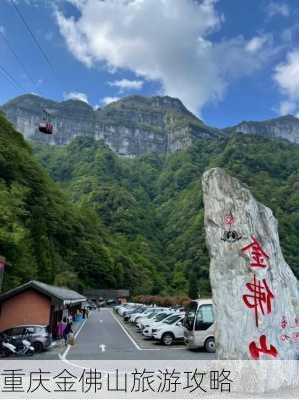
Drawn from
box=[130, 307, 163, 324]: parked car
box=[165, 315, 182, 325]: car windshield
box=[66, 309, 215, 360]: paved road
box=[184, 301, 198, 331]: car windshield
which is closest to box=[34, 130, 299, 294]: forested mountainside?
box=[130, 307, 163, 324]: parked car

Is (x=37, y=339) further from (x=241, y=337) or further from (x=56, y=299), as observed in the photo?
(x=241, y=337)

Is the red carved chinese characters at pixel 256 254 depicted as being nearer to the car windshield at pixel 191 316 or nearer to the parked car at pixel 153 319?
the car windshield at pixel 191 316

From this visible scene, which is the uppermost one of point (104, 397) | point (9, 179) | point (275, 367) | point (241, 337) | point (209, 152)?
point (209, 152)

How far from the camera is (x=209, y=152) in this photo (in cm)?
14875

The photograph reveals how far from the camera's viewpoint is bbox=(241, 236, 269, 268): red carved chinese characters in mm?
9352

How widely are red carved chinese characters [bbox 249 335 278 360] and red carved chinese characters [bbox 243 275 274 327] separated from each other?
0.35 m

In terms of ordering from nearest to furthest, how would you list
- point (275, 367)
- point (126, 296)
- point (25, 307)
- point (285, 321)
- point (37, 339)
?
point (275, 367) → point (285, 321) → point (37, 339) → point (25, 307) → point (126, 296)

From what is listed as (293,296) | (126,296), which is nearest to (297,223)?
(126,296)

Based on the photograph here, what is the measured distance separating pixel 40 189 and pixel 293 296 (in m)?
55.3

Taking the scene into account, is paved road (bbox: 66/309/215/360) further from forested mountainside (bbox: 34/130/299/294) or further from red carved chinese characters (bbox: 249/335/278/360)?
forested mountainside (bbox: 34/130/299/294)

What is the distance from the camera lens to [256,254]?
9.42m

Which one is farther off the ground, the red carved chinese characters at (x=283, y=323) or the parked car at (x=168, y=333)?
the red carved chinese characters at (x=283, y=323)

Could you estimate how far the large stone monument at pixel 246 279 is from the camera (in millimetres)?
8914

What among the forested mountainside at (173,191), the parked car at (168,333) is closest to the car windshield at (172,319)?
the parked car at (168,333)
